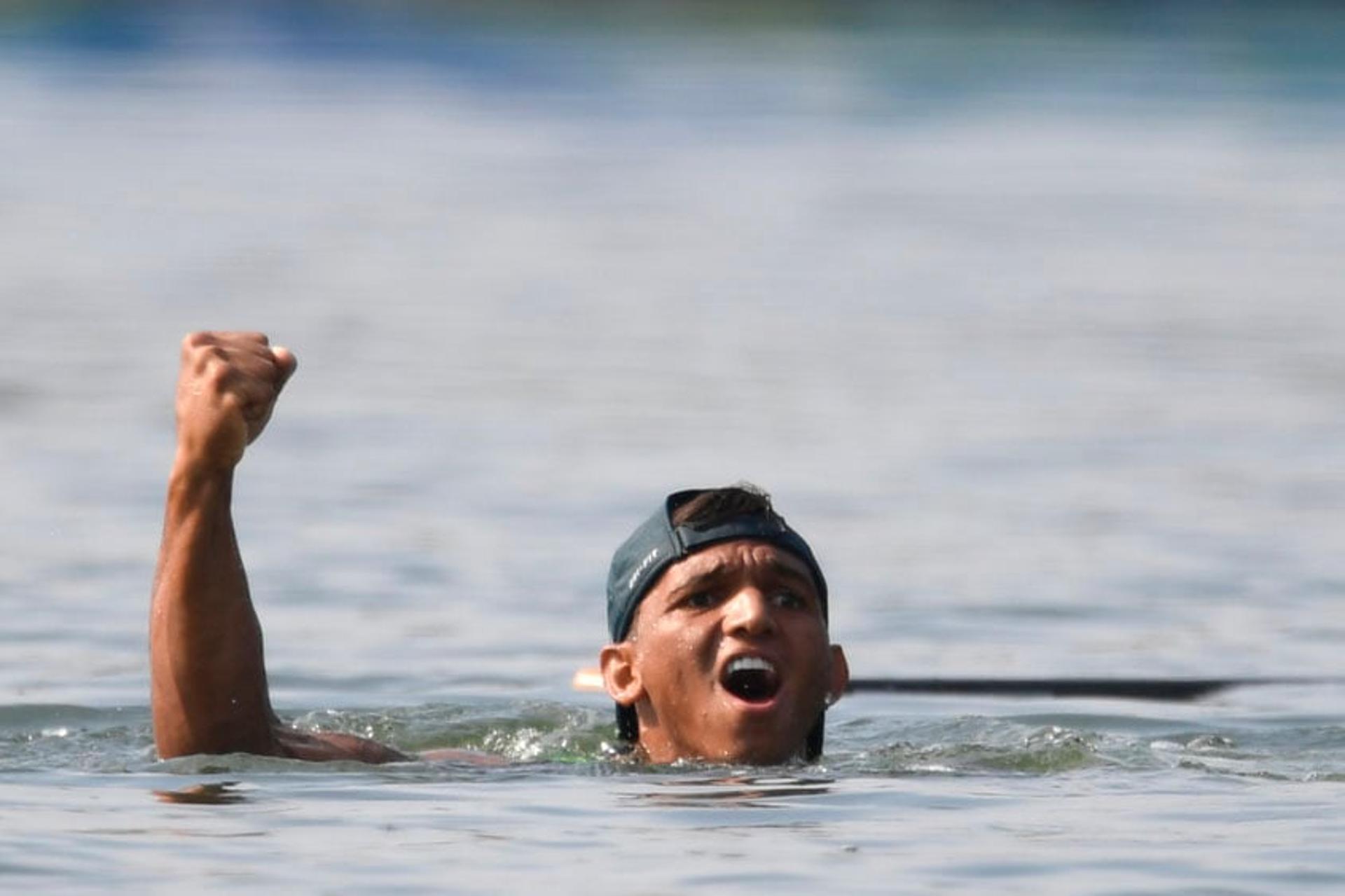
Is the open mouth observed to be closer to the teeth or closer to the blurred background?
the teeth

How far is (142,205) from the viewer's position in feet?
103

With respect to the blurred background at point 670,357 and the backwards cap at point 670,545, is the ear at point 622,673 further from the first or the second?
the blurred background at point 670,357

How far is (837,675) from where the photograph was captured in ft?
29.4

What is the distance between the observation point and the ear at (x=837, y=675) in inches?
350

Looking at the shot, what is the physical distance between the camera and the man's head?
873 cm

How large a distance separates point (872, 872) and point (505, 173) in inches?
1111

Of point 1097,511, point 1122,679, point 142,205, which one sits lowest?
point 1122,679

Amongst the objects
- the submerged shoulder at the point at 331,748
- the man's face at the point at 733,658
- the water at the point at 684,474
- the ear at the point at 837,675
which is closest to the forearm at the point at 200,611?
the water at the point at 684,474

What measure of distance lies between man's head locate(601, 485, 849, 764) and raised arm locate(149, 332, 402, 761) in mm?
1363

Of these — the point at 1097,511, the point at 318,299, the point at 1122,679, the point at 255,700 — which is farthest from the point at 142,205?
the point at 255,700

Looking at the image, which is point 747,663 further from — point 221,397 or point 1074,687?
point 1074,687

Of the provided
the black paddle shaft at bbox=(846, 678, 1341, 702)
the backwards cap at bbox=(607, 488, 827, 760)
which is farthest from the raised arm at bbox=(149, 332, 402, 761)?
the black paddle shaft at bbox=(846, 678, 1341, 702)

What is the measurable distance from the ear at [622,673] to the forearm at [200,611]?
1.41 m

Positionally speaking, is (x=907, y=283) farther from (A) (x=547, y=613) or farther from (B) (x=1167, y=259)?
(A) (x=547, y=613)
